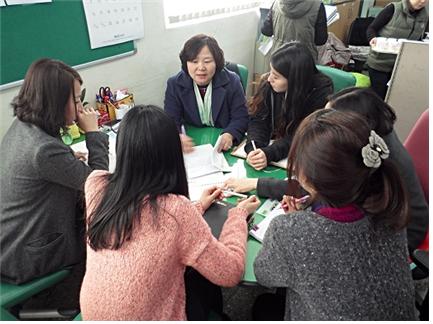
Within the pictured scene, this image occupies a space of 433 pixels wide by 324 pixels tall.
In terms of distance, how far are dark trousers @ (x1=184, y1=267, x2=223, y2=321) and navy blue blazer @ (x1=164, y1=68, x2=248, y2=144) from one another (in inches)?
37.0

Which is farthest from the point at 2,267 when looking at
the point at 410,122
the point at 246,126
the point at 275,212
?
the point at 410,122

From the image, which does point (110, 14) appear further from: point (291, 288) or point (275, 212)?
point (291, 288)

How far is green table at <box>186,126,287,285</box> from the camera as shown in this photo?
0.98m

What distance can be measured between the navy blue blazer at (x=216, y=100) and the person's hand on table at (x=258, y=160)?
0.47 m

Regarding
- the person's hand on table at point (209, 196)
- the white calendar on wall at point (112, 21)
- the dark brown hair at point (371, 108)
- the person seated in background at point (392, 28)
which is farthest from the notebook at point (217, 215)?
the person seated in background at point (392, 28)

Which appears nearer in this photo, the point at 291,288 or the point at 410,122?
the point at 291,288

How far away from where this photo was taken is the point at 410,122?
2.68m

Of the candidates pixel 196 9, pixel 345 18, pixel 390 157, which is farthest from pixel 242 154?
pixel 345 18

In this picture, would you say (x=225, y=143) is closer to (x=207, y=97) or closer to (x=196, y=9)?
(x=207, y=97)

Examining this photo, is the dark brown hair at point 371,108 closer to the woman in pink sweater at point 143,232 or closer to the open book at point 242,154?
the open book at point 242,154

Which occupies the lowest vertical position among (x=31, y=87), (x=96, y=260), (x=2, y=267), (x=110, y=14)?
(x=2, y=267)

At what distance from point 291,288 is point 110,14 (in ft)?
6.06

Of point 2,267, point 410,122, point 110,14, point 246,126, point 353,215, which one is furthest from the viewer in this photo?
point 410,122

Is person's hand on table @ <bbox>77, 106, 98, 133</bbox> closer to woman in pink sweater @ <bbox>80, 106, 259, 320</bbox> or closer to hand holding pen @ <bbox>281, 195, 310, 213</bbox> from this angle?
woman in pink sweater @ <bbox>80, 106, 259, 320</bbox>
